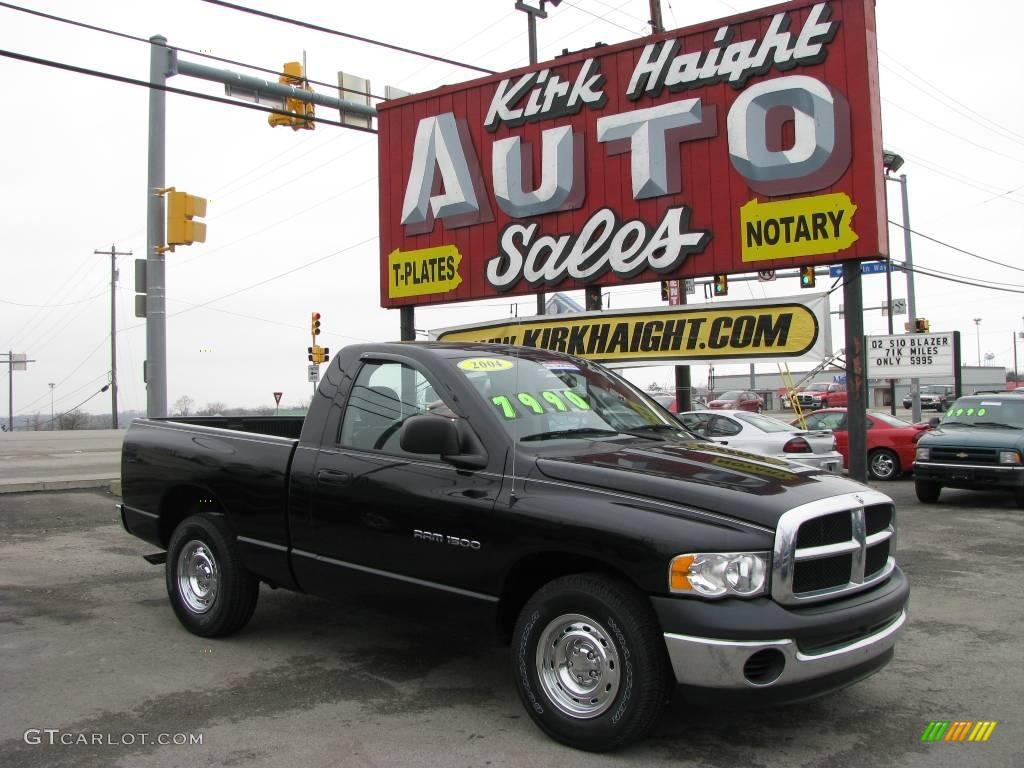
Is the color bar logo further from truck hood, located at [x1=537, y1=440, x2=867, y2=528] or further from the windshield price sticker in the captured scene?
the windshield price sticker

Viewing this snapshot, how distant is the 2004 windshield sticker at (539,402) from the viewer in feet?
15.2

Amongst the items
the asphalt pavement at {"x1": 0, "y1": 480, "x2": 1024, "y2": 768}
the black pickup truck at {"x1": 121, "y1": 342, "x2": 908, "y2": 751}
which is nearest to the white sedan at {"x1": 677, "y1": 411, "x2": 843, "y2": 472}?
the asphalt pavement at {"x1": 0, "y1": 480, "x2": 1024, "y2": 768}

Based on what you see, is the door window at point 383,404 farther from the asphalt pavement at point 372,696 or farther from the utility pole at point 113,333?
the utility pole at point 113,333

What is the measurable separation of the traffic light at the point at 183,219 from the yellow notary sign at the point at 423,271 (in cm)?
297

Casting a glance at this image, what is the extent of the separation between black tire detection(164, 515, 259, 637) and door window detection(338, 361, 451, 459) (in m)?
1.24

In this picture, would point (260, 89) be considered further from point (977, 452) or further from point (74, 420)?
point (74, 420)

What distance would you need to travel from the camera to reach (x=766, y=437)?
1290 centimetres

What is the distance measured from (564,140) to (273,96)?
5842 mm

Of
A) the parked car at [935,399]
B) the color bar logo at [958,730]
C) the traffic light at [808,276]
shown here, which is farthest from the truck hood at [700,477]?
the parked car at [935,399]

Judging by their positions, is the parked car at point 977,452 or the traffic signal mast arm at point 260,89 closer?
the parked car at point 977,452

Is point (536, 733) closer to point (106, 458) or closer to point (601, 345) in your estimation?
point (601, 345)

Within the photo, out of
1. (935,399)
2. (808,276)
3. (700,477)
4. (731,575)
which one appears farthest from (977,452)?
(935,399)

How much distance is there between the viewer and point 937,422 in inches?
609

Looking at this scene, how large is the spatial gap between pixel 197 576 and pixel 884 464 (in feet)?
47.9
